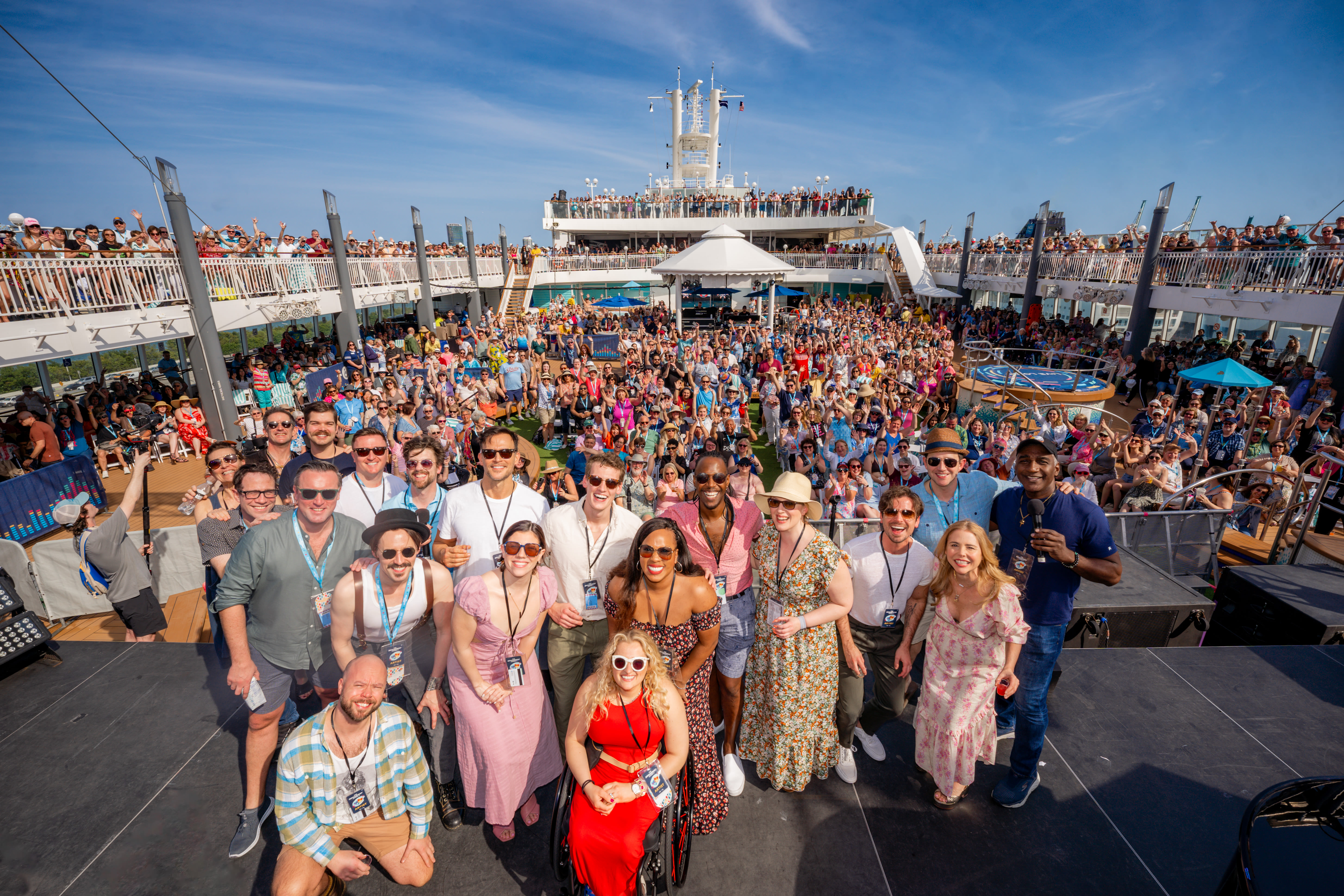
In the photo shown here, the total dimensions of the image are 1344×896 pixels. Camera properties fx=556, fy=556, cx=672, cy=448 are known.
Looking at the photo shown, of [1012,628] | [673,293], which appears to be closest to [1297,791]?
[1012,628]

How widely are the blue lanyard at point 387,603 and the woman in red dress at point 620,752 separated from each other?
1.09 metres

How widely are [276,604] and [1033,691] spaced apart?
13.6 feet

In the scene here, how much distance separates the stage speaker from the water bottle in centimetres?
811

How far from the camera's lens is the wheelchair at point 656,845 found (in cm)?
240

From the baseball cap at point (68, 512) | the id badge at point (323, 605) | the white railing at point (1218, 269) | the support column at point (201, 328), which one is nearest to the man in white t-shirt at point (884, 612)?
the id badge at point (323, 605)

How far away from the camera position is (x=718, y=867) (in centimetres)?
282

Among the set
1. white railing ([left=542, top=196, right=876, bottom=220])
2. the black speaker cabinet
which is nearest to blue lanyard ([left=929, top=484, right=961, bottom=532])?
the black speaker cabinet

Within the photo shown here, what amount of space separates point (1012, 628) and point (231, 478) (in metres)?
5.10

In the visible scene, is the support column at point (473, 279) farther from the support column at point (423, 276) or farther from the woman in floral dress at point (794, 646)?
the woman in floral dress at point (794, 646)

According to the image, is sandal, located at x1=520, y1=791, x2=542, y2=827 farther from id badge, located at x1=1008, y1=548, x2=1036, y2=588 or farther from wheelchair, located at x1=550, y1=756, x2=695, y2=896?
id badge, located at x1=1008, y1=548, x2=1036, y2=588

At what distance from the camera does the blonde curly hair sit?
2.52 m

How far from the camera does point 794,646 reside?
2990 millimetres

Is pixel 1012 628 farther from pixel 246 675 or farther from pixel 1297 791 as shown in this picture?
pixel 246 675

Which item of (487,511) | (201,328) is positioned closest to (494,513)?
(487,511)
